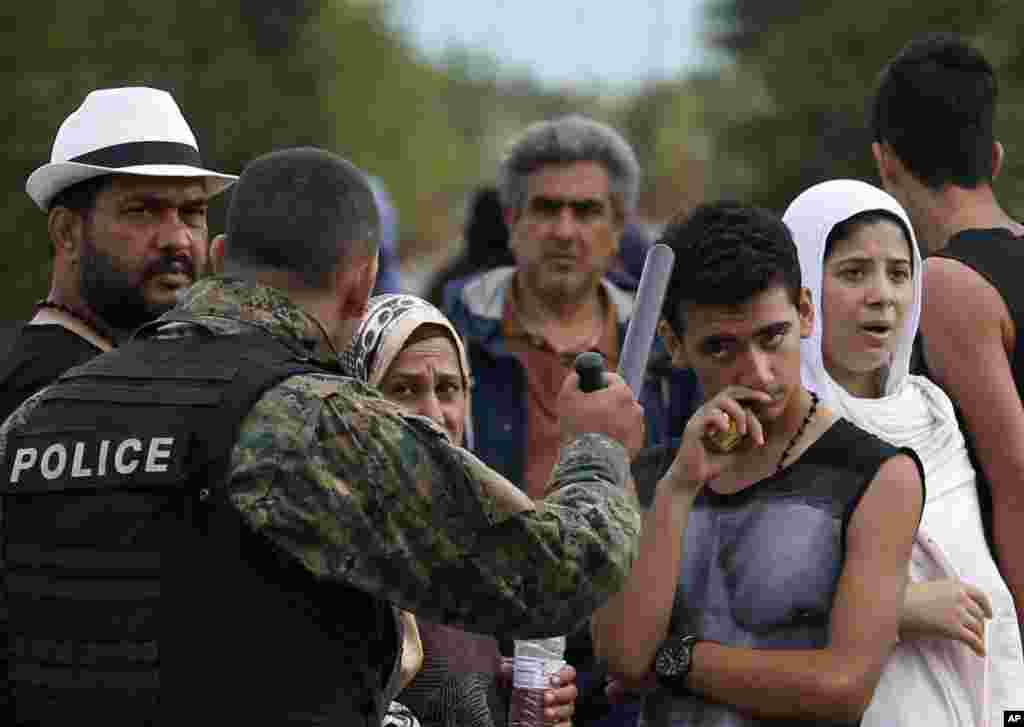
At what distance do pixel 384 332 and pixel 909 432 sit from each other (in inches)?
46.2

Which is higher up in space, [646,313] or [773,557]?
[646,313]

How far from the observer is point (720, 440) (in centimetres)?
359

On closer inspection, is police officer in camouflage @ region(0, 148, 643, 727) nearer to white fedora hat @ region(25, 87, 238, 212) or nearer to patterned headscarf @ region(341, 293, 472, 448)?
patterned headscarf @ region(341, 293, 472, 448)

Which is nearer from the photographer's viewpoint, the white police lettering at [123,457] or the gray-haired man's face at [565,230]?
the white police lettering at [123,457]

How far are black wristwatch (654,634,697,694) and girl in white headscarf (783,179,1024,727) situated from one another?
1.29 feet

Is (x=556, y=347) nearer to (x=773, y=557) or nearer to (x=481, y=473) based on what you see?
(x=773, y=557)

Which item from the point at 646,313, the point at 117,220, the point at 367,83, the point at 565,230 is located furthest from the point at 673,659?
the point at 367,83

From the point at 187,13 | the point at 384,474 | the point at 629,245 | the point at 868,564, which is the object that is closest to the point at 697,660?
the point at 868,564

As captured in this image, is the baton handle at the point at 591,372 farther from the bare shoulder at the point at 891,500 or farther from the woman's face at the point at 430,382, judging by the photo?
the woman's face at the point at 430,382

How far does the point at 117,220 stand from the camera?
4.65m

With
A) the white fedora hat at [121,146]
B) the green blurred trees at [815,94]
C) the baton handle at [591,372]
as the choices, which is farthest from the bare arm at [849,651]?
the green blurred trees at [815,94]

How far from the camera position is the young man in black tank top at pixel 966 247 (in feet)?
13.2

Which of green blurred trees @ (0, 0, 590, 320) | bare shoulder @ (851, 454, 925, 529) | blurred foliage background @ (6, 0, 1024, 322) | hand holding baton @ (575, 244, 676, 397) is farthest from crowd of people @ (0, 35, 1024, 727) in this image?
green blurred trees @ (0, 0, 590, 320)

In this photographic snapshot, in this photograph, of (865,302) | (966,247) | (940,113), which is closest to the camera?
(865,302)
